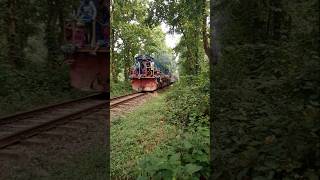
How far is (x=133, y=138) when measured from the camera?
8.01 metres

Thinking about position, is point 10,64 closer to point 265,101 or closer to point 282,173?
point 265,101

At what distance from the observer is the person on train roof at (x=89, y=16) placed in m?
13.8

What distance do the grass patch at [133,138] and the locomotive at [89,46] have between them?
4.11 metres

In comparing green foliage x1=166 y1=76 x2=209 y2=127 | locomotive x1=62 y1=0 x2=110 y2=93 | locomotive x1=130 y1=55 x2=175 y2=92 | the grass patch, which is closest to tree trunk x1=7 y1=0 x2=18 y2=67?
→ locomotive x1=62 y1=0 x2=110 y2=93

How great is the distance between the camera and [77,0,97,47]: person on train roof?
1377cm

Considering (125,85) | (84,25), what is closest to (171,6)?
(84,25)

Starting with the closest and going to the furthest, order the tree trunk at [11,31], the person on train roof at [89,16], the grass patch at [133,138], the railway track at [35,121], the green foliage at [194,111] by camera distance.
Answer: the grass patch at [133,138] → the railway track at [35,121] → the green foliage at [194,111] → the person on train roof at [89,16] → the tree trunk at [11,31]

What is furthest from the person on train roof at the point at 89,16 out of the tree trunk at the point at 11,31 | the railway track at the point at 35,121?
the tree trunk at the point at 11,31

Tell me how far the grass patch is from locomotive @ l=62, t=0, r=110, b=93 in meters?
4.11

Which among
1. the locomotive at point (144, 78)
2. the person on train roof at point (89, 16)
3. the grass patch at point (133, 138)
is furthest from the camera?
the locomotive at point (144, 78)

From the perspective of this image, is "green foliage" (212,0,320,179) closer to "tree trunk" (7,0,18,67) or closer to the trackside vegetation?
the trackside vegetation

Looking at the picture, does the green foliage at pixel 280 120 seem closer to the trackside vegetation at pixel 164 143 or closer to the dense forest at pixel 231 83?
the dense forest at pixel 231 83

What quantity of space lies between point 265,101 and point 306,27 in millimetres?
1021

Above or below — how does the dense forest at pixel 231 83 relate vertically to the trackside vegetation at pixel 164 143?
above
